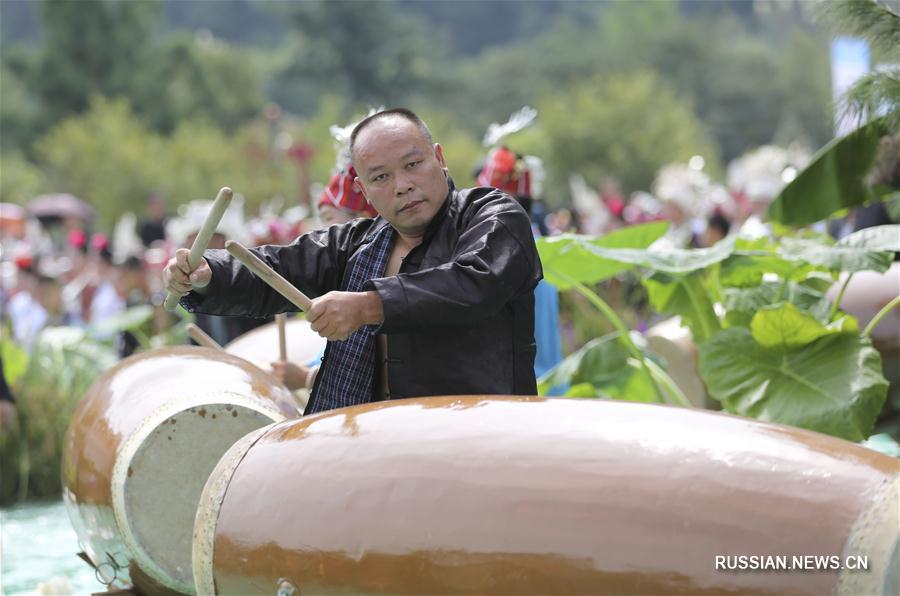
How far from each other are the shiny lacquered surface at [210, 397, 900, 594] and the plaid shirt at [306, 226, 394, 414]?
14.8 inches

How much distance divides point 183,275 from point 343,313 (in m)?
0.52

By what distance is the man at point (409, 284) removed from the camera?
2.94 m

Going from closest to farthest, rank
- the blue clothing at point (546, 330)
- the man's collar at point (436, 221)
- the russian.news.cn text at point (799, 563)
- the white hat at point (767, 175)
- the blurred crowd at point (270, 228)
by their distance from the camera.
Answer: the russian.news.cn text at point (799, 563) < the man's collar at point (436, 221) < the blue clothing at point (546, 330) < the blurred crowd at point (270, 228) < the white hat at point (767, 175)

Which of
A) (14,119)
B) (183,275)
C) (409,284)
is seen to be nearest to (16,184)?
(14,119)

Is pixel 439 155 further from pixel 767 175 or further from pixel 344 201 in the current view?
pixel 767 175

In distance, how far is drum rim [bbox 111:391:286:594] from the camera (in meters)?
4.05

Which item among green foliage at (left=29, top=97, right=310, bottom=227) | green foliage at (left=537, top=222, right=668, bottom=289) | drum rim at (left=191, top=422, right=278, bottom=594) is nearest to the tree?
green foliage at (left=29, top=97, right=310, bottom=227)

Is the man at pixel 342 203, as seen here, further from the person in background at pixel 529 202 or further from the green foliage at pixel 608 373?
the green foliage at pixel 608 373

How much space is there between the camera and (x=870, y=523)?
243cm

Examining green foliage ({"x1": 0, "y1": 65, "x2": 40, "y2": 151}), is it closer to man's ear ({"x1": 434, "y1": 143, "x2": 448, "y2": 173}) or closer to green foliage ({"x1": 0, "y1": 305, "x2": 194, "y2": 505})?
green foliage ({"x1": 0, "y1": 305, "x2": 194, "y2": 505})

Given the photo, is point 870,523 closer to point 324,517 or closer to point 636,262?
point 324,517

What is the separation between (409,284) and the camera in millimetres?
2941

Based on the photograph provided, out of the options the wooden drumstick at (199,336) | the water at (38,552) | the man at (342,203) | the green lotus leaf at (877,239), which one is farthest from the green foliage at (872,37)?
the water at (38,552)

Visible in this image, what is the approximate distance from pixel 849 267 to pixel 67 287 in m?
9.17
